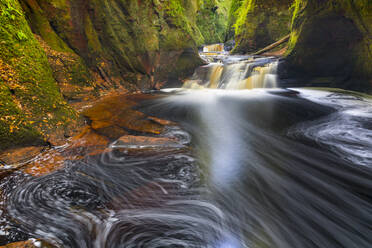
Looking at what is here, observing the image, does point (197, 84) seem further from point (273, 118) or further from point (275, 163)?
→ point (275, 163)

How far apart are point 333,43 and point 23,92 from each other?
9.94m

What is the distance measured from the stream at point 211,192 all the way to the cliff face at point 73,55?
109cm

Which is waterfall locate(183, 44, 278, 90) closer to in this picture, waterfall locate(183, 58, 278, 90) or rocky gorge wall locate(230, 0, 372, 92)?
waterfall locate(183, 58, 278, 90)

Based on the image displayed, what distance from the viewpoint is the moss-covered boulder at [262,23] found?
13.8 metres

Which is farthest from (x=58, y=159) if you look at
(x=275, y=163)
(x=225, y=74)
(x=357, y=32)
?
(x=357, y=32)

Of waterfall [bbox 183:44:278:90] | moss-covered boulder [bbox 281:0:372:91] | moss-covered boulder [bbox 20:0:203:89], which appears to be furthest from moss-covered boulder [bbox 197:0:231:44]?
moss-covered boulder [bbox 281:0:372:91]

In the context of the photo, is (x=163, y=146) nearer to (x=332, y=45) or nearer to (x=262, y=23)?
(x=332, y=45)

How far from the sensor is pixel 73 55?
19.8 ft

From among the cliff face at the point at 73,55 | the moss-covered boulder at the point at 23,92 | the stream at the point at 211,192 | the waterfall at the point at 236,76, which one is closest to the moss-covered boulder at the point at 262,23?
the waterfall at the point at 236,76

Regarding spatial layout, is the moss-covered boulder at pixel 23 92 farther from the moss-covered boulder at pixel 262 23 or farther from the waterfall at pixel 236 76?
the moss-covered boulder at pixel 262 23

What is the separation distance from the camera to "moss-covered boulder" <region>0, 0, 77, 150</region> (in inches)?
103

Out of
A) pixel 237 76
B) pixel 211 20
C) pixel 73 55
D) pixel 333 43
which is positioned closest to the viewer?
pixel 73 55

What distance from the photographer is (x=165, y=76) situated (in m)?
9.36

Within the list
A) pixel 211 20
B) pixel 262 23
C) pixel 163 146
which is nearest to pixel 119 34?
pixel 163 146
